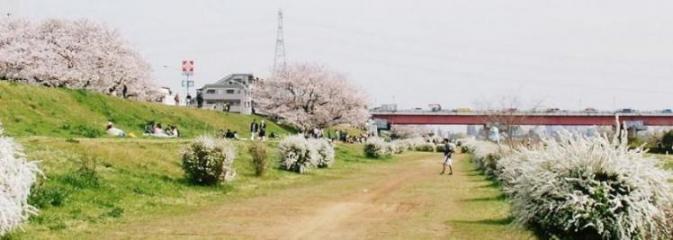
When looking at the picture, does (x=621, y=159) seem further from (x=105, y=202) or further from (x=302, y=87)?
(x=302, y=87)

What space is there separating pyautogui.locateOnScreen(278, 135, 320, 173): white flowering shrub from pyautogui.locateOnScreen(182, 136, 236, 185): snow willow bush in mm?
9491

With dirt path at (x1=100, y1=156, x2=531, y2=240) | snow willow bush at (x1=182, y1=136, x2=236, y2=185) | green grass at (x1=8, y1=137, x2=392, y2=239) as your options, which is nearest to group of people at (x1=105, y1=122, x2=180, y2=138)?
green grass at (x1=8, y1=137, x2=392, y2=239)

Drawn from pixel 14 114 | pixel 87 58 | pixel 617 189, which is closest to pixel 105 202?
pixel 617 189

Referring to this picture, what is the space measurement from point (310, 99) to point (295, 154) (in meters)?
48.2

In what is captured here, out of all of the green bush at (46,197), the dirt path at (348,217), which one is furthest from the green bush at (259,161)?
the green bush at (46,197)

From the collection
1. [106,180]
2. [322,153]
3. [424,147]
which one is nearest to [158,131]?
[322,153]

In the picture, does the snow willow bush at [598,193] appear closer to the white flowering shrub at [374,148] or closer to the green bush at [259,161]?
the green bush at [259,161]

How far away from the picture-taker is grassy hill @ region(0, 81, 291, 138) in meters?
36.3

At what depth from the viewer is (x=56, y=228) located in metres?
14.5

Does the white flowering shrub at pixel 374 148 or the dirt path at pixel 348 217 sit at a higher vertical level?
the white flowering shrub at pixel 374 148

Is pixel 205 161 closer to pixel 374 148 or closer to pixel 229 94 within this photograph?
pixel 374 148

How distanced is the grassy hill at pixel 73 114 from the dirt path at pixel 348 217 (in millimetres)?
15437

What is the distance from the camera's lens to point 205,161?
24.2m

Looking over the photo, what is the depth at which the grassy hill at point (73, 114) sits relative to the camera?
36.3 m
